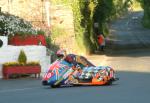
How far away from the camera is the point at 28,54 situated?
29328mm

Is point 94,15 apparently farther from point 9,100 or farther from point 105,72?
point 9,100

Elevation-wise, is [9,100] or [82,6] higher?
[82,6]

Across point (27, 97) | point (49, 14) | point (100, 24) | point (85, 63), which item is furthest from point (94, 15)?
point (27, 97)

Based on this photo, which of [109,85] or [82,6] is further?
[82,6]

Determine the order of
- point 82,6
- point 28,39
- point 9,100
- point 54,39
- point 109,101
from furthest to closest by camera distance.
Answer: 1. point 82,6
2. point 54,39
3. point 28,39
4. point 9,100
5. point 109,101

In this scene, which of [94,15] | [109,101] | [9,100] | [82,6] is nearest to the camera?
[109,101]

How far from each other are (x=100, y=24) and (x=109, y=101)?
36061mm

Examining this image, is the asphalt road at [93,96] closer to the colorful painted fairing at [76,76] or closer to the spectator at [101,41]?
the colorful painted fairing at [76,76]

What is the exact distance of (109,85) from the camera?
19797mm

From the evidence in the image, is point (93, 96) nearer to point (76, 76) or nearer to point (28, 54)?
point (76, 76)

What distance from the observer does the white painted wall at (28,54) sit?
1125 inches

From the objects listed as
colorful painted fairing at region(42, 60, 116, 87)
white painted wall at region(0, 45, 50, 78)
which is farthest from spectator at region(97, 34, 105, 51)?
colorful painted fairing at region(42, 60, 116, 87)

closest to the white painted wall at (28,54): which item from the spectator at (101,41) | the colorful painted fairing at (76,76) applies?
the colorful painted fairing at (76,76)

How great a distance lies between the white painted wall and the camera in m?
28.6
